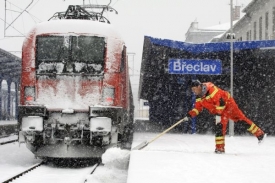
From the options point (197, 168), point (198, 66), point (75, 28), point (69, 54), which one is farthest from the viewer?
point (198, 66)

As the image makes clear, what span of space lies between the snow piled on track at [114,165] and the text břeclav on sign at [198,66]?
1045 centimetres

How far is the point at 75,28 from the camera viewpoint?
11.5 m

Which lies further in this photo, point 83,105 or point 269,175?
point 83,105

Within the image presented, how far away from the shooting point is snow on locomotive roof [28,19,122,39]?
37.5 feet

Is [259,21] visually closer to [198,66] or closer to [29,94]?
[198,66]

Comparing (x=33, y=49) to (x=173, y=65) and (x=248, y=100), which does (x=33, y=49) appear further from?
(x=248, y=100)

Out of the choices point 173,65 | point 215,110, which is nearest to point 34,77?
point 215,110

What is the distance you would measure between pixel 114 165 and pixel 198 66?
35.2ft

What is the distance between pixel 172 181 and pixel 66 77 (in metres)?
5.33

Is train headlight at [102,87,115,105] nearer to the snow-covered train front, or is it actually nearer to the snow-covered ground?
the snow-covered train front

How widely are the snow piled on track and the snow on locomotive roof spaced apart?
294cm

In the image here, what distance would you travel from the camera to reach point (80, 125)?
1052cm

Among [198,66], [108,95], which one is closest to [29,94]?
[108,95]

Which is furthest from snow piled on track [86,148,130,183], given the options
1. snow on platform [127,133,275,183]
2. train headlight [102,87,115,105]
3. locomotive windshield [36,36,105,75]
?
locomotive windshield [36,36,105,75]
